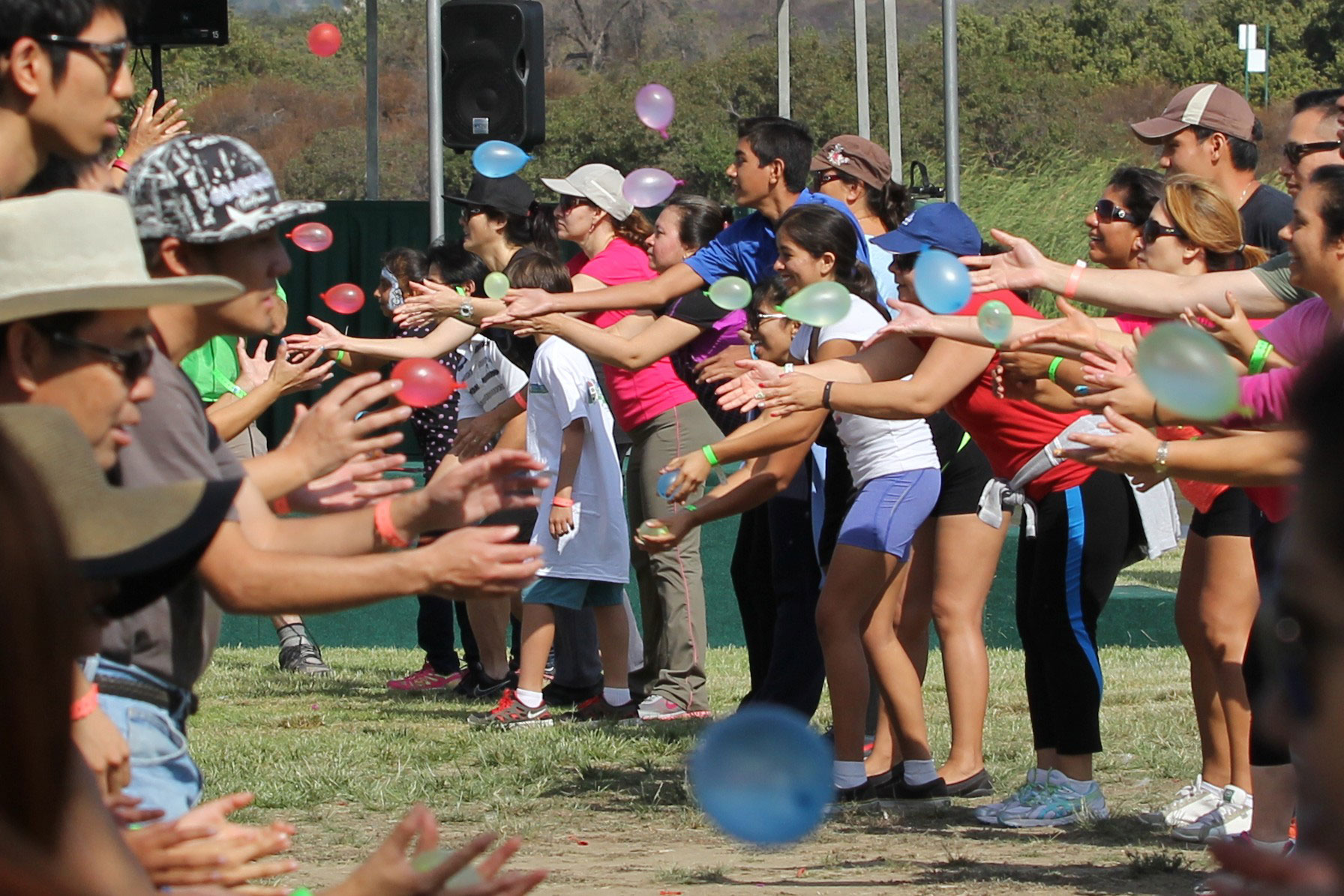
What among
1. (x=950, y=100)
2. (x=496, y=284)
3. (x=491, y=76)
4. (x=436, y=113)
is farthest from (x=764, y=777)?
(x=950, y=100)

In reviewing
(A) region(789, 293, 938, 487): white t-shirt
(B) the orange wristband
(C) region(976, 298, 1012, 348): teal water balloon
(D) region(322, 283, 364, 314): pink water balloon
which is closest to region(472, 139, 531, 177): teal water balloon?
(D) region(322, 283, 364, 314): pink water balloon

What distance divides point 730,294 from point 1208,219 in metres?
1.63

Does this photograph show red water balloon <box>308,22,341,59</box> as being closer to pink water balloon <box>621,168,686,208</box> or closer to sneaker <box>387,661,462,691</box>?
pink water balloon <box>621,168,686,208</box>

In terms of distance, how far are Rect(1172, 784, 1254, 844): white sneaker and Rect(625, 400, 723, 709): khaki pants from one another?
99.0 inches

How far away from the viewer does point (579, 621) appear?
23.4ft

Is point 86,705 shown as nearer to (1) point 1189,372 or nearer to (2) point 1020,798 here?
(1) point 1189,372

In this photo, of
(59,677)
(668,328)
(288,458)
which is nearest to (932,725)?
(668,328)

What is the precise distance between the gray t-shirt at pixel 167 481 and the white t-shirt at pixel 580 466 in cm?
416

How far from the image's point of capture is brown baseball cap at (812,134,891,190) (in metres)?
6.25

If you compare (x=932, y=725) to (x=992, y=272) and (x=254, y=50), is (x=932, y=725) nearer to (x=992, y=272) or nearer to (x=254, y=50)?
(x=992, y=272)

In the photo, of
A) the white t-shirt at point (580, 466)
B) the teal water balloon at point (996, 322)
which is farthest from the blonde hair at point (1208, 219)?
the white t-shirt at point (580, 466)

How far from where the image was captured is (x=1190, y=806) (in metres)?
4.62

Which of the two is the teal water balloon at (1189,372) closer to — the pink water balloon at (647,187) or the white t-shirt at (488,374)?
the pink water balloon at (647,187)

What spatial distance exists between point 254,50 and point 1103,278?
37.8 m
